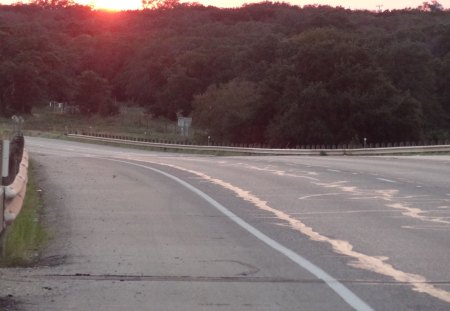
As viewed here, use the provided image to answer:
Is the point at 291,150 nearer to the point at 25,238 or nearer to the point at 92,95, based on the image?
the point at 25,238

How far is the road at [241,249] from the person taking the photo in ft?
26.2

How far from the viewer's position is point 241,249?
10.8 metres

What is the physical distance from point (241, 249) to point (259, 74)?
257 feet

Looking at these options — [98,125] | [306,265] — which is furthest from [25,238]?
[98,125]

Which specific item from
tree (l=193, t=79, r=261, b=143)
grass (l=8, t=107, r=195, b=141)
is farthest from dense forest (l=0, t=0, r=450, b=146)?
grass (l=8, t=107, r=195, b=141)

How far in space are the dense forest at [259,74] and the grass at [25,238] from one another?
5186cm

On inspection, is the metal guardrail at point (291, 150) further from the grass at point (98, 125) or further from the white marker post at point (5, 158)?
the white marker post at point (5, 158)

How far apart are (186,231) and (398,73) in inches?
2990

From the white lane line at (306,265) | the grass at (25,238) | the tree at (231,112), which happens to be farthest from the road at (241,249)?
the tree at (231,112)

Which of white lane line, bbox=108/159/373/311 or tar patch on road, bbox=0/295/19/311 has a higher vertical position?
white lane line, bbox=108/159/373/311

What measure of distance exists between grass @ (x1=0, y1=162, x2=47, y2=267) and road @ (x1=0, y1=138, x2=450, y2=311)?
0.22 meters

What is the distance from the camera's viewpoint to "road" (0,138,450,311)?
7980mm

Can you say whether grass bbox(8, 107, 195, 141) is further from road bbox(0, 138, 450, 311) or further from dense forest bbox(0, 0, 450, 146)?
road bbox(0, 138, 450, 311)

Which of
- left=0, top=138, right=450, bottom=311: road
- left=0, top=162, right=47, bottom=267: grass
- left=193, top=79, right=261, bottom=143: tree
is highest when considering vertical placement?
left=193, top=79, right=261, bottom=143: tree
